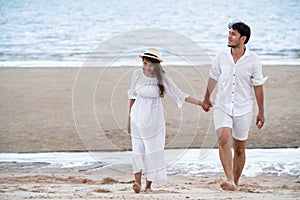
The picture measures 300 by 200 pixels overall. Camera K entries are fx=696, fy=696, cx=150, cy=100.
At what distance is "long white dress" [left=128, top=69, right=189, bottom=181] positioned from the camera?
692 centimetres

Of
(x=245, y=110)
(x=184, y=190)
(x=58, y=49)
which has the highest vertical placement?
(x=58, y=49)

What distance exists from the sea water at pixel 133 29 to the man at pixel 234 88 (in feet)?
1.10

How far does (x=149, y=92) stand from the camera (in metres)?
6.89

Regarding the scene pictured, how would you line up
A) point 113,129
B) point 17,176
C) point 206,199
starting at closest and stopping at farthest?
point 206,199 → point 17,176 → point 113,129

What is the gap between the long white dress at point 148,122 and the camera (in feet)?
22.7

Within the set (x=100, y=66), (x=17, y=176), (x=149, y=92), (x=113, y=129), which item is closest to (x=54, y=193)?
(x=149, y=92)

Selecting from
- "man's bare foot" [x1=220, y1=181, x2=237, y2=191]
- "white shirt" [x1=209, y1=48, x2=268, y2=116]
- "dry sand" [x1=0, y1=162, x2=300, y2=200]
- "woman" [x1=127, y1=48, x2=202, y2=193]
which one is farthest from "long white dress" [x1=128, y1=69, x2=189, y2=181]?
"man's bare foot" [x1=220, y1=181, x2=237, y2=191]

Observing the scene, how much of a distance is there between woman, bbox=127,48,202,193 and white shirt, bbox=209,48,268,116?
46 centimetres

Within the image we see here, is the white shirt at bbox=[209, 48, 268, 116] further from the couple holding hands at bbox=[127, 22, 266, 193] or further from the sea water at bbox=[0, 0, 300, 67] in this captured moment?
the sea water at bbox=[0, 0, 300, 67]

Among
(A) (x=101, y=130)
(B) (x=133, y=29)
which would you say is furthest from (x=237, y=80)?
(B) (x=133, y=29)

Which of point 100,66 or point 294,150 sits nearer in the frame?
point 294,150

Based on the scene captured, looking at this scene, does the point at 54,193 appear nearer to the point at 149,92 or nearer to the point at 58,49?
the point at 149,92

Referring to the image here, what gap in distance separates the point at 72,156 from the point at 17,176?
1365 mm

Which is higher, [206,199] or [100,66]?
[100,66]
